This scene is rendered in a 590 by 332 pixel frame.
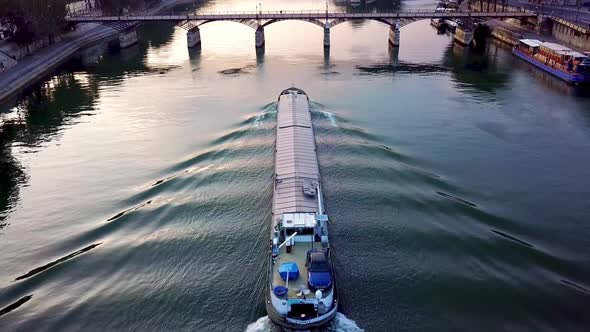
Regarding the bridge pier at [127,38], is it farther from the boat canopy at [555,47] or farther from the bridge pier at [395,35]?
the boat canopy at [555,47]

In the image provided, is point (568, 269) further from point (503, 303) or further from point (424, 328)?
point (424, 328)

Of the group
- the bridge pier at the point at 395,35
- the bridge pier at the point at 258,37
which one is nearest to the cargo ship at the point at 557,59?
the bridge pier at the point at 395,35

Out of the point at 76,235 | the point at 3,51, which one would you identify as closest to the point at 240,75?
the point at 3,51

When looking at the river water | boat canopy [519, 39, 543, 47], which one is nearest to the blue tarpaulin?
the river water

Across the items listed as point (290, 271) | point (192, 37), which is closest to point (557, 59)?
point (290, 271)

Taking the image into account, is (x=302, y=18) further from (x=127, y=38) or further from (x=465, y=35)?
(x=127, y=38)
